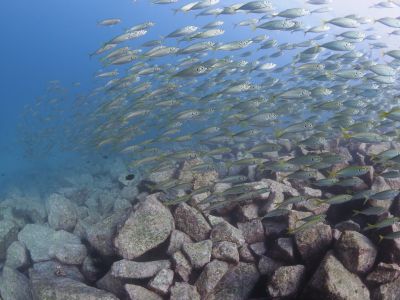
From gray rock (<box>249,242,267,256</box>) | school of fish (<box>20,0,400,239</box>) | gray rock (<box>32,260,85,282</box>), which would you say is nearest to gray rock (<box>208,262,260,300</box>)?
gray rock (<box>249,242,267,256</box>)

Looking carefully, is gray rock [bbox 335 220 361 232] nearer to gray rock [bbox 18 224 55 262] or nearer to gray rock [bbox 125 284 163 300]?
gray rock [bbox 125 284 163 300]

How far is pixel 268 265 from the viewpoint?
5.03 m

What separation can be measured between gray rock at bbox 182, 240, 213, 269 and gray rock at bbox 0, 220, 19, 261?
4293mm

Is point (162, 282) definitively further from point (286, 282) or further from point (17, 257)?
point (17, 257)

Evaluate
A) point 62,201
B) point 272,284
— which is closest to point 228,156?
point 62,201

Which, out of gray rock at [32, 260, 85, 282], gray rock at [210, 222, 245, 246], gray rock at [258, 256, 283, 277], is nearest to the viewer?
gray rock at [258, 256, 283, 277]

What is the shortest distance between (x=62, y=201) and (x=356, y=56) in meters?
9.18

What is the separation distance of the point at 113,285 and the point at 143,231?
887 millimetres

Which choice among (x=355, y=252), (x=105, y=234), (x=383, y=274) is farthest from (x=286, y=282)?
(x=105, y=234)

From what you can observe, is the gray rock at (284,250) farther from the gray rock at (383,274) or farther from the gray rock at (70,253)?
the gray rock at (70,253)

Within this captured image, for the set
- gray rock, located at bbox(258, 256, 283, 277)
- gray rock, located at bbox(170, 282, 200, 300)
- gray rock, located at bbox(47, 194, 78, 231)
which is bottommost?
gray rock, located at bbox(47, 194, 78, 231)

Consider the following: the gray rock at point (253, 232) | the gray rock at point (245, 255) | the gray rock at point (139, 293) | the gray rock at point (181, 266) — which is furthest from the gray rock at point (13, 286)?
the gray rock at point (253, 232)

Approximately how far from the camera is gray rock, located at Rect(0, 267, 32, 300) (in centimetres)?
576

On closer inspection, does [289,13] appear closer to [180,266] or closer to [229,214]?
[229,214]
